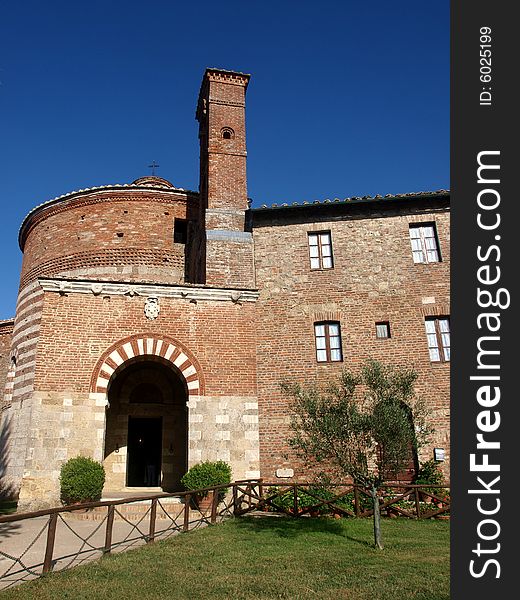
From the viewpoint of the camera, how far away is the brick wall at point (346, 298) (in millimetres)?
13406

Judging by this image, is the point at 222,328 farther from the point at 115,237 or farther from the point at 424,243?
the point at 115,237

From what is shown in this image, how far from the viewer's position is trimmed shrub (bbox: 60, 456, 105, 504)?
34.9ft

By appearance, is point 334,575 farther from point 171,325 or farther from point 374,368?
point 171,325

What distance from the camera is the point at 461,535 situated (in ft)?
10.9

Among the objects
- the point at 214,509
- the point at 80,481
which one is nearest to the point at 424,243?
the point at 214,509

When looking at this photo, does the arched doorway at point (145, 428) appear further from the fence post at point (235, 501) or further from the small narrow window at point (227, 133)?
the small narrow window at point (227, 133)

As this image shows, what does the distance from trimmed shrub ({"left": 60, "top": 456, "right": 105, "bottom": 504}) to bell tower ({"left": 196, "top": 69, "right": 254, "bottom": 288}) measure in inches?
241

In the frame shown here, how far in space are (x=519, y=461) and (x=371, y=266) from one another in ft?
38.6

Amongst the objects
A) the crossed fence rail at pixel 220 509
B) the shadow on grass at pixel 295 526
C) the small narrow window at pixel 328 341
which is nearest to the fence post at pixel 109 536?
the crossed fence rail at pixel 220 509

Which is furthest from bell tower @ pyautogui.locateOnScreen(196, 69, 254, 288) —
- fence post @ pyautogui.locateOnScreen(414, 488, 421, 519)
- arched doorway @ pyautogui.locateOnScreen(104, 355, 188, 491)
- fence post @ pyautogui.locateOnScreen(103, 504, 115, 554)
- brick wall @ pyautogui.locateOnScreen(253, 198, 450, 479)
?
fence post @ pyautogui.locateOnScreen(103, 504, 115, 554)

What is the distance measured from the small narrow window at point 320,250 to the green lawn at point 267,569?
8.06 metres

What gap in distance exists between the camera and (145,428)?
15.7 metres

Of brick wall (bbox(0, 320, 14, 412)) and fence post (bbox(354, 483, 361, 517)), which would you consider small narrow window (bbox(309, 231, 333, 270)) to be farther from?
brick wall (bbox(0, 320, 14, 412))

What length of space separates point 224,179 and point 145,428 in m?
8.92
